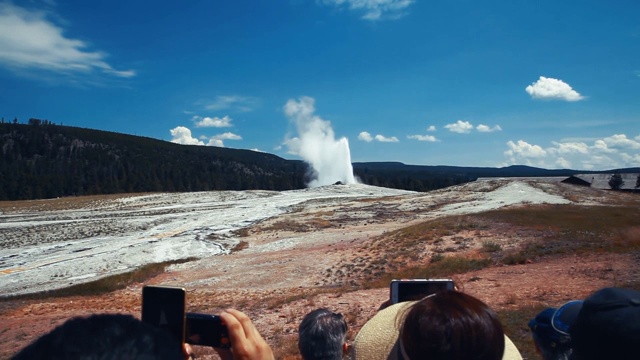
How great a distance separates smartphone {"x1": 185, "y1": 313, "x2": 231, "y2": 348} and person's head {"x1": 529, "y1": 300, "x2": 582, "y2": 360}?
1.87 meters

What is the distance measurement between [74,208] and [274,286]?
62.4 m

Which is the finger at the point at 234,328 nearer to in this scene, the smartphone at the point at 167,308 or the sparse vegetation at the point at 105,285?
the smartphone at the point at 167,308

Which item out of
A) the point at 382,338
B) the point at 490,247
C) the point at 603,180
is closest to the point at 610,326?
the point at 382,338

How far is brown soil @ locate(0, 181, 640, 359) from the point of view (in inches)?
492

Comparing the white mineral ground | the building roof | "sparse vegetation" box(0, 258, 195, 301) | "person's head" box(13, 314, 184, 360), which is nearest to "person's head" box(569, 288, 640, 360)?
"person's head" box(13, 314, 184, 360)

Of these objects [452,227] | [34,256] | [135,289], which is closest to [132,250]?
[34,256]

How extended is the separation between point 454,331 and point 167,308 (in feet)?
4.27

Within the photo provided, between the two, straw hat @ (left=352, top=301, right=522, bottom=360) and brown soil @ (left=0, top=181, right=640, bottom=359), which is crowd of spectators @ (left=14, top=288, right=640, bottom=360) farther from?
brown soil @ (left=0, top=181, right=640, bottom=359)

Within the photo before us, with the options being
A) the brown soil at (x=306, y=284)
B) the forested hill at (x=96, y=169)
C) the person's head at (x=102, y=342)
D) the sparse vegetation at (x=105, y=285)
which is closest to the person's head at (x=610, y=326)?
the person's head at (x=102, y=342)

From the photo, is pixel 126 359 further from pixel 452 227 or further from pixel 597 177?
pixel 597 177

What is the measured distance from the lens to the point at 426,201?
5644 cm

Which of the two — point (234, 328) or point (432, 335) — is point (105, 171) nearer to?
point (234, 328)

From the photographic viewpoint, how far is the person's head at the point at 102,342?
1.35 metres

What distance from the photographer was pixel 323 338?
342 centimetres
